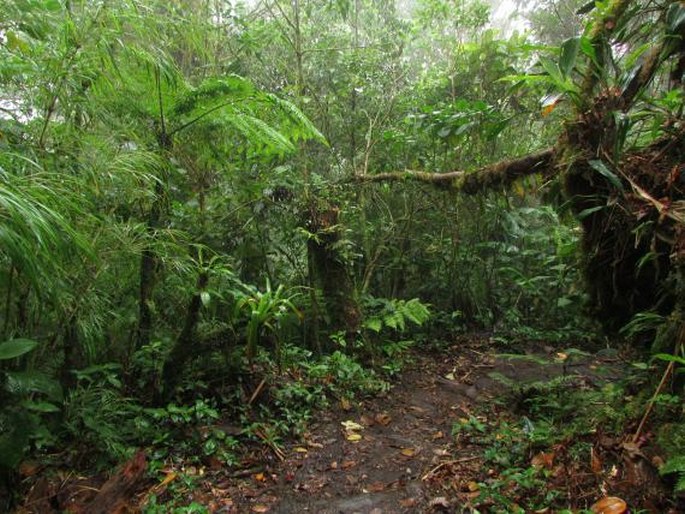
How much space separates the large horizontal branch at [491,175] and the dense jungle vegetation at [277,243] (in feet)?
0.07

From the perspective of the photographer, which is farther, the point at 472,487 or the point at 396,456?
the point at 396,456

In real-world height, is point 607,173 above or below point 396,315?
above

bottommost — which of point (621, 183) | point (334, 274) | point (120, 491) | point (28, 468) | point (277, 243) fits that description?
point (120, 491)

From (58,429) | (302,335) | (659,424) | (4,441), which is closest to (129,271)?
(58,429)

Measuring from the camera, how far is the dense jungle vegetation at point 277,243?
82.4 inches

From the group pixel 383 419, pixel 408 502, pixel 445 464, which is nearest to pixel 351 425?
pixel 383 419

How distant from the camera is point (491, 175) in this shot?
12.0 ft

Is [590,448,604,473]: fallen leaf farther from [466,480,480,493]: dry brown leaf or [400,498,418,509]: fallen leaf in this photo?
[400,498,418,509]: fallen leaf

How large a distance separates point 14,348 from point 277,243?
3460mm

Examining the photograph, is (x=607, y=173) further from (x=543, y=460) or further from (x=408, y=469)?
(x=408, y=469)

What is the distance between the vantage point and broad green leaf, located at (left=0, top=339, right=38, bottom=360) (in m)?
1.65

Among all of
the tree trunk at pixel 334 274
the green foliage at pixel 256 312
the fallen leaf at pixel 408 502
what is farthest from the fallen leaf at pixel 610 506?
the tree trunk at pixel 334 274

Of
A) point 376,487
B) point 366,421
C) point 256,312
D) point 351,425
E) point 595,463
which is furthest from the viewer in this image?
point 366,421

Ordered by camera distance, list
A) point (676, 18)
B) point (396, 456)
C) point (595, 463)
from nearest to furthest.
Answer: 1. point (595, 463)
2. point (676, 18)
3. point (396, 456)
